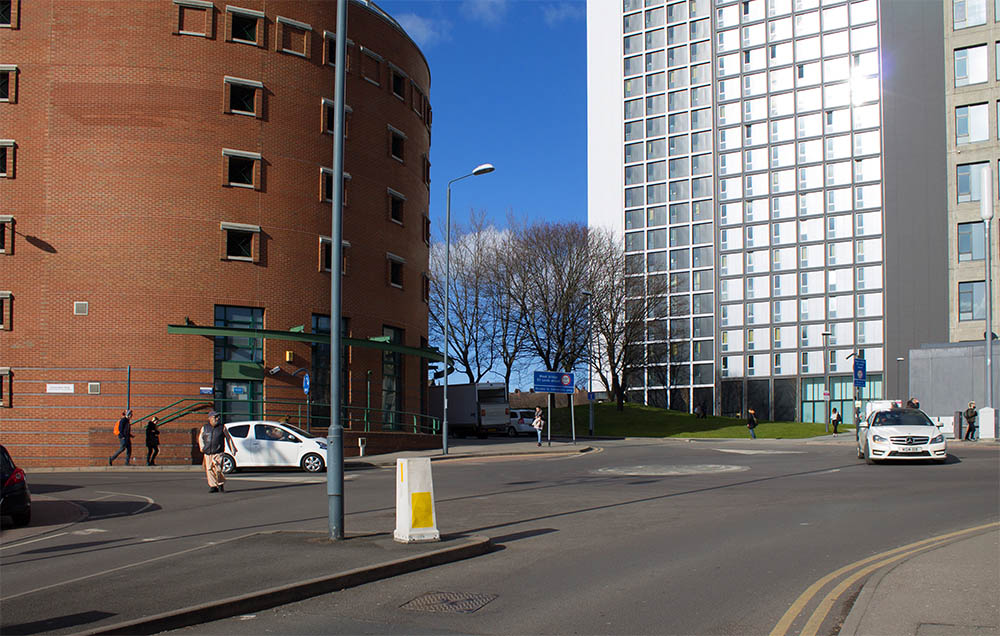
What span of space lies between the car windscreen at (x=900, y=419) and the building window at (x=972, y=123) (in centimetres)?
3641

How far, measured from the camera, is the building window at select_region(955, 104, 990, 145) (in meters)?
53.9

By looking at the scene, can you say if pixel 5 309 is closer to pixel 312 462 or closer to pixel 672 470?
pixel 312 462

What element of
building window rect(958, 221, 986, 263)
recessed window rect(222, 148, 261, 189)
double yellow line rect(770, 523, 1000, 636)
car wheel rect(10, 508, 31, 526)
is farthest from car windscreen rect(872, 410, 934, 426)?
building window rect(958, 221, 986, 263)

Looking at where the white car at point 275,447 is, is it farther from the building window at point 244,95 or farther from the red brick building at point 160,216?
the building window at point 244,95

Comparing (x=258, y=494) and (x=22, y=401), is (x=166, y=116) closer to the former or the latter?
(x=22, y=401)

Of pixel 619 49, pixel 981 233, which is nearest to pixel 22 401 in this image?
pixel 981 233

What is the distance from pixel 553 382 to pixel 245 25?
1978 centimetres

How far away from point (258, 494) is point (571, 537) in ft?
31.9

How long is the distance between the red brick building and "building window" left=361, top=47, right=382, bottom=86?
2146mm

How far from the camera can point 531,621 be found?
733 cm

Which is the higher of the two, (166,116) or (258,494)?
(166,116)

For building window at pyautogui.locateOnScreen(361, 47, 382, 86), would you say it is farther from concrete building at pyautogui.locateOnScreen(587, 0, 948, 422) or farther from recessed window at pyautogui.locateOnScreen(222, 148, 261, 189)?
concrete building at pyautogui.locateOnScreen(587, 0, 948, 422)

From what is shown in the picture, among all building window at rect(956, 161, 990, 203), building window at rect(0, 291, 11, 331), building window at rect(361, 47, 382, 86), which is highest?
building window at rect(361, 47, 382, 86)

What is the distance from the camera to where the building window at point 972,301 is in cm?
5578
